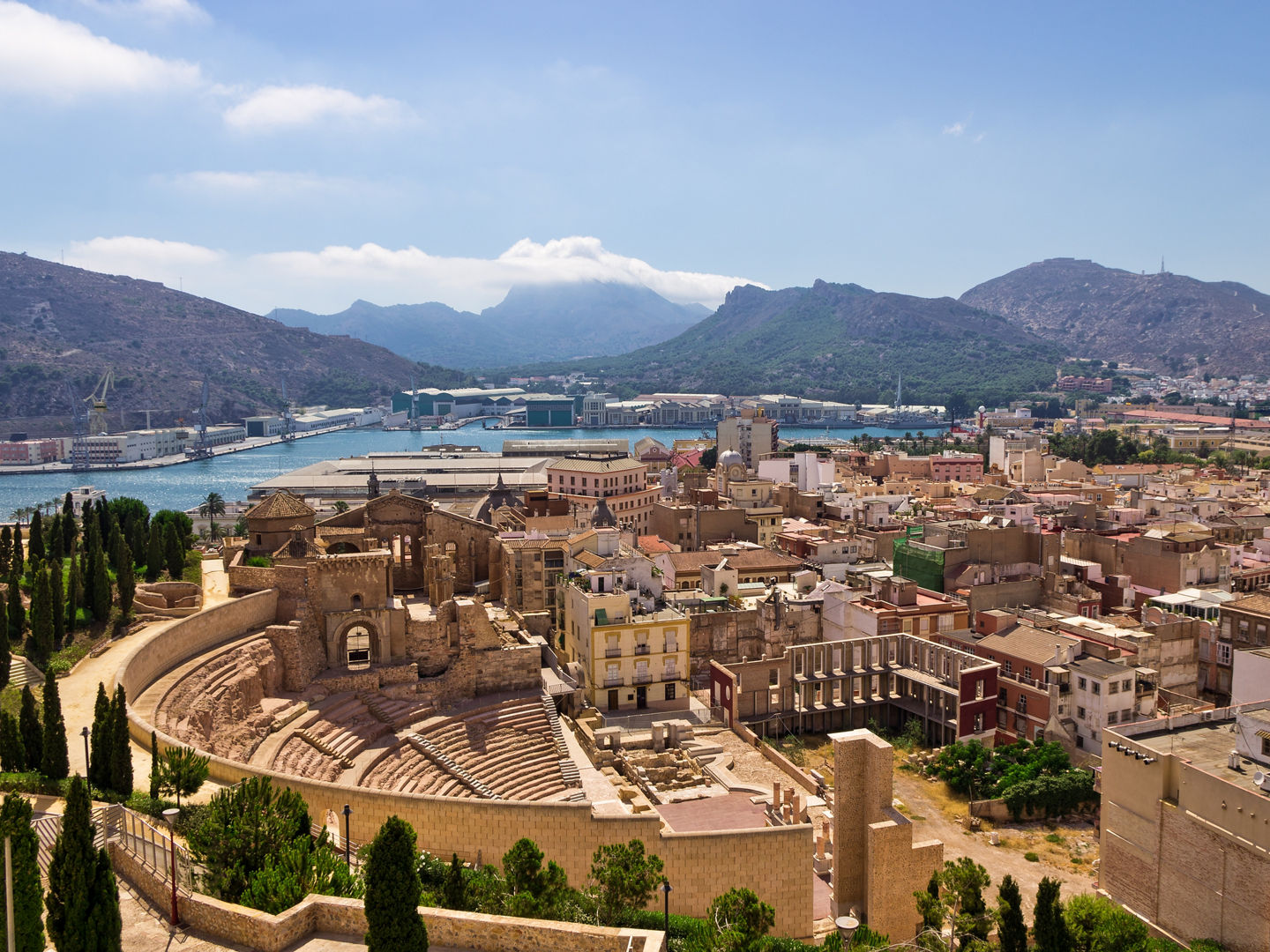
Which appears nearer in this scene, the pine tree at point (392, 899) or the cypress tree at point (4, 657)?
the pine tree at point (392, 899)

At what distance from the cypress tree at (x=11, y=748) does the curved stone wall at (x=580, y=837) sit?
2134 millimetres

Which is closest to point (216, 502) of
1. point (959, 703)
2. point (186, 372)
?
point (959, 703)

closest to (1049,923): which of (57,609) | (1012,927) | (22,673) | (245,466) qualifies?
(1012,927)

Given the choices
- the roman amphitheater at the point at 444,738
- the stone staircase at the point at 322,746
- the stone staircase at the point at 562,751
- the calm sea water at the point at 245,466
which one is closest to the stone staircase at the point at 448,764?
the roman amphitheater at the point at 444,738

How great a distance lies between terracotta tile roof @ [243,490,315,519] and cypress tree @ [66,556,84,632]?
5.15 metres

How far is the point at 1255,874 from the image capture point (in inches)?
695

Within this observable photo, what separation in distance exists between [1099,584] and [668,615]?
71.5ft

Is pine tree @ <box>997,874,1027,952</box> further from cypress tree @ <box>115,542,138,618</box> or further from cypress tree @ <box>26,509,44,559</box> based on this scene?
cypress tree @ <box>26,509,44,559</box>

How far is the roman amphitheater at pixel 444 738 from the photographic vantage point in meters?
18.3

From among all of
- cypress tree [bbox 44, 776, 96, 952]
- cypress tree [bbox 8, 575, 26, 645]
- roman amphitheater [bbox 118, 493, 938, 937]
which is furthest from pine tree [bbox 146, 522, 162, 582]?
cypress tree [bbox 44, 776, 96, 952]

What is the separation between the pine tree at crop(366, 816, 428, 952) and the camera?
11.3 m

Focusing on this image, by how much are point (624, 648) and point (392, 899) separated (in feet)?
68.2

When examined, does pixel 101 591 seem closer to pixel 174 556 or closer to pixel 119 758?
pixel 174 556

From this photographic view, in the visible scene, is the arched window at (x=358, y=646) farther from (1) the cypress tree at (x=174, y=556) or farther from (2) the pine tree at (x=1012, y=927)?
(2) the pine tree at (x=1012, y=927)
